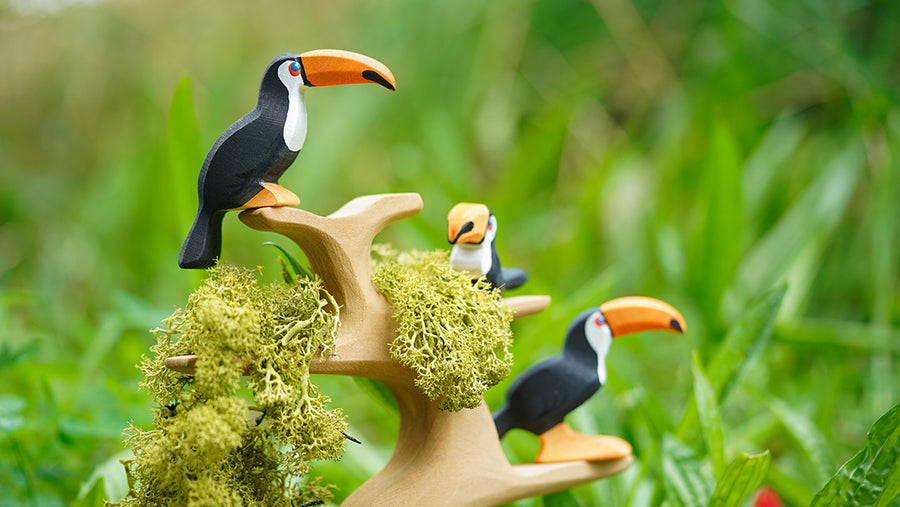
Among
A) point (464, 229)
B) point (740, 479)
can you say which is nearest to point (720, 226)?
point (740, 479)

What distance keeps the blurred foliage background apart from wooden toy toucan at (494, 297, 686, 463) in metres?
0.15

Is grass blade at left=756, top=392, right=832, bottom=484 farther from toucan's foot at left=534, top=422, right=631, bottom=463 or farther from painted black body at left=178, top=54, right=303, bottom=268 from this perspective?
painted black body at left=178, top=54, right=303, bottom=268

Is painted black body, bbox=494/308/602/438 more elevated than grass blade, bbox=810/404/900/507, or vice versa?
painted black body, bbox=494/308/602/438

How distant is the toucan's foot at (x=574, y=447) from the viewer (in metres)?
0.56

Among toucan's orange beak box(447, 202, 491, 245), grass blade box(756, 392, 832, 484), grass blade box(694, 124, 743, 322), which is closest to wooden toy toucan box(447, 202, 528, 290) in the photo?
toucan's orange beak box(447, 202, 491, 245)

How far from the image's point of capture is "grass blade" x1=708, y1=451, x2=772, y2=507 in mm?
520

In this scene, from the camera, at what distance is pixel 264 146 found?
1.46 ft

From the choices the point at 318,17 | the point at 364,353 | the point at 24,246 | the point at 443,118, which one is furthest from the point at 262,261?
the point at 364,353

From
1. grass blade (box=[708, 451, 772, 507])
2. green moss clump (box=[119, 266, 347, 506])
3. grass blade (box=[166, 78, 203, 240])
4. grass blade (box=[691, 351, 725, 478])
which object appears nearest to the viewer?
green moss clump (box=[119, 266, 347, 506])

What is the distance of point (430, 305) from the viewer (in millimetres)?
466

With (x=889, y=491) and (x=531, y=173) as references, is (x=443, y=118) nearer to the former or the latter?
(x=531, y=173)

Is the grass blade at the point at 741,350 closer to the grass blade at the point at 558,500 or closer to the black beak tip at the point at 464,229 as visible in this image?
the grass blade at the point at 558,500

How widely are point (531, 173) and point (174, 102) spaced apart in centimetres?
98

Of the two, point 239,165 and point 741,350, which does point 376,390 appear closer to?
point 239,165
